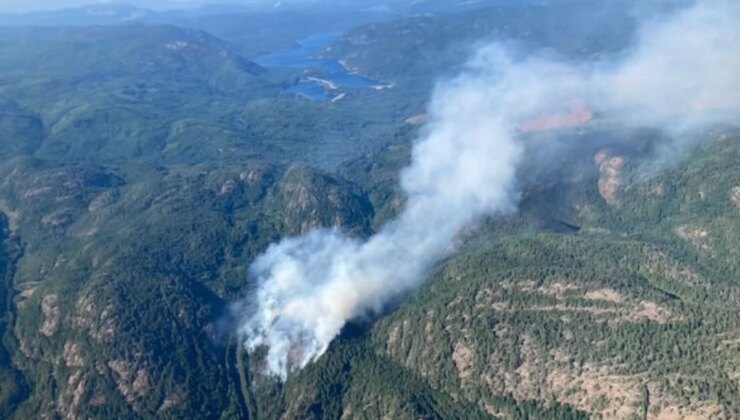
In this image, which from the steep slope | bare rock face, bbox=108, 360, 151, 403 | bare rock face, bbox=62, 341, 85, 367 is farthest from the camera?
bare rock face, bbox=62, 341, 85, 367

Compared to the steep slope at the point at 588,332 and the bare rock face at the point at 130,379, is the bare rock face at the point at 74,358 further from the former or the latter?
the steep slope at the point at 588,332

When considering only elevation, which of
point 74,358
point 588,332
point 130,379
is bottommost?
point 130,379

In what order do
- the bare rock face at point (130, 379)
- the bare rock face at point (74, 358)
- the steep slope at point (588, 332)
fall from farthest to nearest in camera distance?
1. the bare rock face at point (74, 358)
2. the bare rock face at point (130, 379)
3. the steep slope at point (588, 332)

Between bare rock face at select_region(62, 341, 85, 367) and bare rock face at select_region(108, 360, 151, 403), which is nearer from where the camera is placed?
bare rock face at select_region(108, 360, 151, 403)

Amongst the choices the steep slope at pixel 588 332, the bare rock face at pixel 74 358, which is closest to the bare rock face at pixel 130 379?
the bare rock face at pixel 74 358

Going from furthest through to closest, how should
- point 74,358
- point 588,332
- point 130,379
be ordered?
1. point 74,358
2. point 130,379
3. point 588,332

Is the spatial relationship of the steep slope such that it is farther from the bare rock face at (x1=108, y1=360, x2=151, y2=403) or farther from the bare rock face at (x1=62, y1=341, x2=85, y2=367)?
the bare rock face at (x1=62, y1=341, x2=85, y2=367)

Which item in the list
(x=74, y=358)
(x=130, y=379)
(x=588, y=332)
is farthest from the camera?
(x=74, y=358)

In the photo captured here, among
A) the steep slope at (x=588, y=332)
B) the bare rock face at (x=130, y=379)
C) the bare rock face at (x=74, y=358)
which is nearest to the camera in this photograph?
the steep slope at (x=588, y=332)

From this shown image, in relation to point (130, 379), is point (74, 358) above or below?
above

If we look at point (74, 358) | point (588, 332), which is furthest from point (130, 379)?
point (588, 332)

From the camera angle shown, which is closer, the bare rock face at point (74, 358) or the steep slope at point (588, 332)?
the steep slope at point (588, 332)

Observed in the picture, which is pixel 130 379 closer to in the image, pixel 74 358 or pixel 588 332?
pixel 74 358

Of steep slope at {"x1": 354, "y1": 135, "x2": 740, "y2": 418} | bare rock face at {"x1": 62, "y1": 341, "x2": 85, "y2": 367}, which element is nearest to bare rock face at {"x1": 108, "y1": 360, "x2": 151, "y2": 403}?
bare rock face at {"x1": 62, "y1": 341, "x2": 85, "y2": 367}
